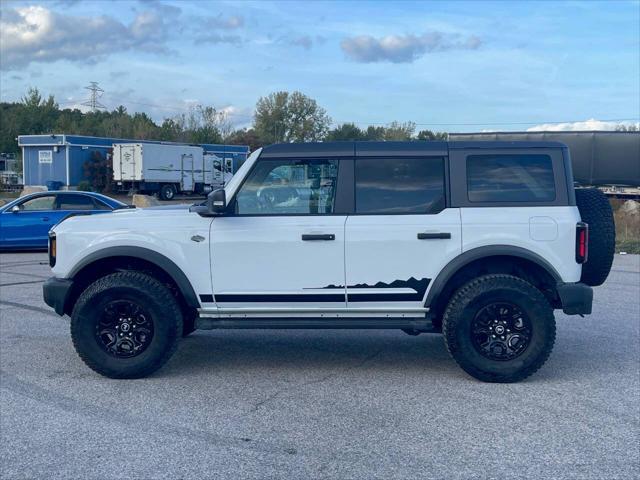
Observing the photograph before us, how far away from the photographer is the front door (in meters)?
6.46

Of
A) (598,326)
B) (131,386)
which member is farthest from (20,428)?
(598,326)

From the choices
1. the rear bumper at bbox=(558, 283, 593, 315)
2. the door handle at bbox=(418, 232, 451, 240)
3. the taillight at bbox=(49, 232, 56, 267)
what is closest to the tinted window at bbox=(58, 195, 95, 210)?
the taillight at bbox=(49, 232, 56, 267)

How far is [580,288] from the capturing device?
6.47m

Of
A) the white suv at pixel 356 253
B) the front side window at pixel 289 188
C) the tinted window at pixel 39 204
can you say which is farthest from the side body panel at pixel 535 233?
the tinted window at pixel 39 204

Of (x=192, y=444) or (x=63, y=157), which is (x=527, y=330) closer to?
(x=192, y=444)

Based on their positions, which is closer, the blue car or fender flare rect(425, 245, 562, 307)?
fender flare rect(425, 245, 562, 307)

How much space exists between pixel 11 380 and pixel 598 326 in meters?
6.52

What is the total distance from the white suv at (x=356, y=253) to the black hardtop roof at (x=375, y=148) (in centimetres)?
1

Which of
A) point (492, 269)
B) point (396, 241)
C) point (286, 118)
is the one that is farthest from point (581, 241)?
point (286, 118)

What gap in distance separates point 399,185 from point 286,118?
51.3 m

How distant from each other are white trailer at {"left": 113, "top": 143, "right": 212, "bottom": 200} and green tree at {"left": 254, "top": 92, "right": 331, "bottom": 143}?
10.5 m

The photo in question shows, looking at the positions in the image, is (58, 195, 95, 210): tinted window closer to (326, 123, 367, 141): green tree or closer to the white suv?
the white suv

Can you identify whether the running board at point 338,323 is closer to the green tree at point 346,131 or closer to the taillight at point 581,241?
the taillight at point 581,241

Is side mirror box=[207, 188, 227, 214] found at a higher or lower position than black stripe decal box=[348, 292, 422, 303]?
higher
